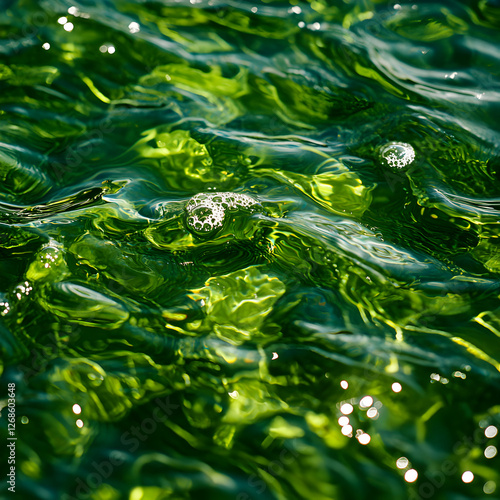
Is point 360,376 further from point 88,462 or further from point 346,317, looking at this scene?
point 88,462

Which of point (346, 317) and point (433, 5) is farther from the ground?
point (433, 5)

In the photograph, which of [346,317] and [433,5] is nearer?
[346,317]

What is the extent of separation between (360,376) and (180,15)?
99.3 inches

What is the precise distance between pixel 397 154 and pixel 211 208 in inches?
36.3

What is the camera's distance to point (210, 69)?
9.91ft

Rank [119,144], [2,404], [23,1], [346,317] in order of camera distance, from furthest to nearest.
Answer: [23,1] → [119,144] → [346,317] → [2,404]

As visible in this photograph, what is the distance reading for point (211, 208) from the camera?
2262mm

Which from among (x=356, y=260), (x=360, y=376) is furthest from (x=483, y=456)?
(x=356, y=260)

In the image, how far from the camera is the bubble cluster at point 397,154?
2490mm

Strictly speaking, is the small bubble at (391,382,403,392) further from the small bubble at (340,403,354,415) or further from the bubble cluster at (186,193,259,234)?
the bubble cluster at (186,193,259,234)

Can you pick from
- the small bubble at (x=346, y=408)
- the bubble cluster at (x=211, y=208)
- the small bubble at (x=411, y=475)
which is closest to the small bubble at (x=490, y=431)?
the small bubble at (x=411, y=475)

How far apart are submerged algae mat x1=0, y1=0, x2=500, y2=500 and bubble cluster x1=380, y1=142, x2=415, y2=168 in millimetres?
14

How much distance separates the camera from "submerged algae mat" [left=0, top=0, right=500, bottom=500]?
5.33ft

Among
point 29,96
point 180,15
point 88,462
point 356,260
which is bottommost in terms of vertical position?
point 88,462
